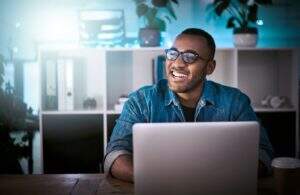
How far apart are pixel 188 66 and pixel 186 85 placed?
103mm

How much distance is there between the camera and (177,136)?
3.91ft

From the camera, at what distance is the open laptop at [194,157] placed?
120 cm

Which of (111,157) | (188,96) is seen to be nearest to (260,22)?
(188,96)

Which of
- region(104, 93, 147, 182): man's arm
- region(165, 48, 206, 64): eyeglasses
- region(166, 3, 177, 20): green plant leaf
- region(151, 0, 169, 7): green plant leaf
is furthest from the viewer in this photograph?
region(166, 3, 177, 20): green plant leaf

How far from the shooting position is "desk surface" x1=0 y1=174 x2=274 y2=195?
59.9 inches

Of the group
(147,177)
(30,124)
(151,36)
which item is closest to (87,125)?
(30,124)

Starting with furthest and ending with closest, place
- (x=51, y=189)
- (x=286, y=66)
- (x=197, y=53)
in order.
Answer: (x=286, y=66) → (x=197, y=53) → (x=51, y=189)

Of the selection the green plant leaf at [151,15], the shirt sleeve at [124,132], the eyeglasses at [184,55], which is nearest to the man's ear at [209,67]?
the eyeglasses at [184,55]

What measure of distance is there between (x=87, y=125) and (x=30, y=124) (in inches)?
22.5

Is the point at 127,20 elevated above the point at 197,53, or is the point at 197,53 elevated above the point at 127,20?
the point at 127,20

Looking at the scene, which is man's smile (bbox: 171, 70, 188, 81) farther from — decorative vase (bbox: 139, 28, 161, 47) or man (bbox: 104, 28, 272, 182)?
decorative vase (bbox: 139, 28, 161, 47)

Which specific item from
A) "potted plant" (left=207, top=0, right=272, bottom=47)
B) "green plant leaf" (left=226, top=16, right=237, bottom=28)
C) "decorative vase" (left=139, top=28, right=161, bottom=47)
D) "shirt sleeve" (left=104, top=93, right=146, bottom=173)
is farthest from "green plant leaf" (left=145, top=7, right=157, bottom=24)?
"shirt sleeve" (left=104, top=93, right=146, bottom=173)

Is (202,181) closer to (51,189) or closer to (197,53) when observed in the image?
(51,189)

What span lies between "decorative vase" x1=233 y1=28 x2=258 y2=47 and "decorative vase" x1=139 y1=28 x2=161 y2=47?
620mm
